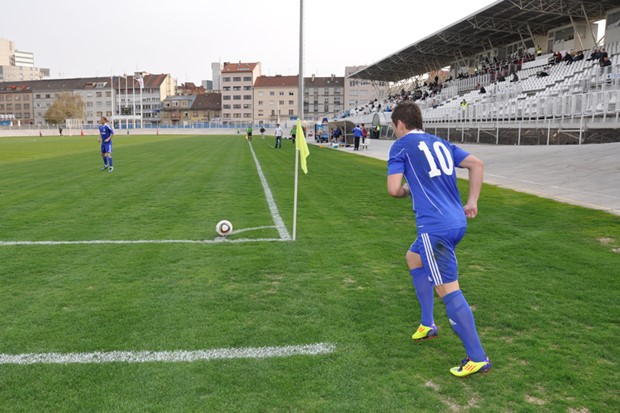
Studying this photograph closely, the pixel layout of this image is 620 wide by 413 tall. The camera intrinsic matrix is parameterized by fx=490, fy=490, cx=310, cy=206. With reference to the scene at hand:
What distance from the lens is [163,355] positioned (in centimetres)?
371

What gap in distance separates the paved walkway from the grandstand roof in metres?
19.4

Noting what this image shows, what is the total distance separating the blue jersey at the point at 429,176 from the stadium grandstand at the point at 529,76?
2208 centimetres

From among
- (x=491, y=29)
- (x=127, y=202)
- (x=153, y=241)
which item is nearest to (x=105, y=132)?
(x=127, y=202)

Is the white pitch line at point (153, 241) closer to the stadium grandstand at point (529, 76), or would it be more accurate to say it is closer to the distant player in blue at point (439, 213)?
the distant player in blue at point (439, 213)

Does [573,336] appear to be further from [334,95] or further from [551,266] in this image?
[334,95]

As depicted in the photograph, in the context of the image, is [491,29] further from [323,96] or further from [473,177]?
[323,96]

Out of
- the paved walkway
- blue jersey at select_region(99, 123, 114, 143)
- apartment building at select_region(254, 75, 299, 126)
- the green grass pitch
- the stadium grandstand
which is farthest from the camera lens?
apartment building at select_region(254, 75, 299, 126)

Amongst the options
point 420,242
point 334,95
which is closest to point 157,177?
point 420,242

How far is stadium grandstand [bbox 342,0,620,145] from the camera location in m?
24.0

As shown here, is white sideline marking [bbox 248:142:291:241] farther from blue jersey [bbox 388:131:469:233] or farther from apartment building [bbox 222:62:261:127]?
apartment building [bbox 222:62:261:127]

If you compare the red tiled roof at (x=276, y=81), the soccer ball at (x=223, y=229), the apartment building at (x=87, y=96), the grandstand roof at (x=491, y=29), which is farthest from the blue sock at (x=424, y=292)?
the apartment building at (x=87, y=96)

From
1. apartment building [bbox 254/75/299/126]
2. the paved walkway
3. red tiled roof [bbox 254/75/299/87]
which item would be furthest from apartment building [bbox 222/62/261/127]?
the paved walkway

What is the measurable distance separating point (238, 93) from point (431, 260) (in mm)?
132556

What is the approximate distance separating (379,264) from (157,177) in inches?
458
